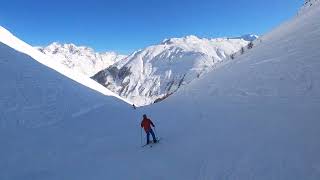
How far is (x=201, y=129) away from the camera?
60.5ft

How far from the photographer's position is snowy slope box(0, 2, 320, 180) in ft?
42.7

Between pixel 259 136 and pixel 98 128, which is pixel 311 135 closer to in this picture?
pixel 259 136

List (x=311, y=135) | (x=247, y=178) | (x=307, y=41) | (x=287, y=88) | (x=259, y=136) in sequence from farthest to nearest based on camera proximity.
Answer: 1. (x=307, y=41)
2. (x=287, y=88)
3. (x=259, y=136)
4. (x=311, y=135)
5. (x=247, y=178)

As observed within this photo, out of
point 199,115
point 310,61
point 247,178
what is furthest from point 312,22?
point 247,178

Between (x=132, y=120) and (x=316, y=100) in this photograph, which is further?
(x=132, y=120)

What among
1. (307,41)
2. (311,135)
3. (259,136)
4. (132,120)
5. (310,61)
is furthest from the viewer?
(132,120)

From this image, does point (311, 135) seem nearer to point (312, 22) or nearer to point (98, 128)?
point (98, 128)

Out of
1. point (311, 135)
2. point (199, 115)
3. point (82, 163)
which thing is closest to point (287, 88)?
point (199, 115)

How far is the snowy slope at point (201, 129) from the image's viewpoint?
42.7 feet

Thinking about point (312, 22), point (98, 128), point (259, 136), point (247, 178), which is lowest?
point (247, 178)

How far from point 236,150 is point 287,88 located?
7249 mm

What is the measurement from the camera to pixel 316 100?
55.1 feet

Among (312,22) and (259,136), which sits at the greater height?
(312,22)

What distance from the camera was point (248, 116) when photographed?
1772 centimetres
